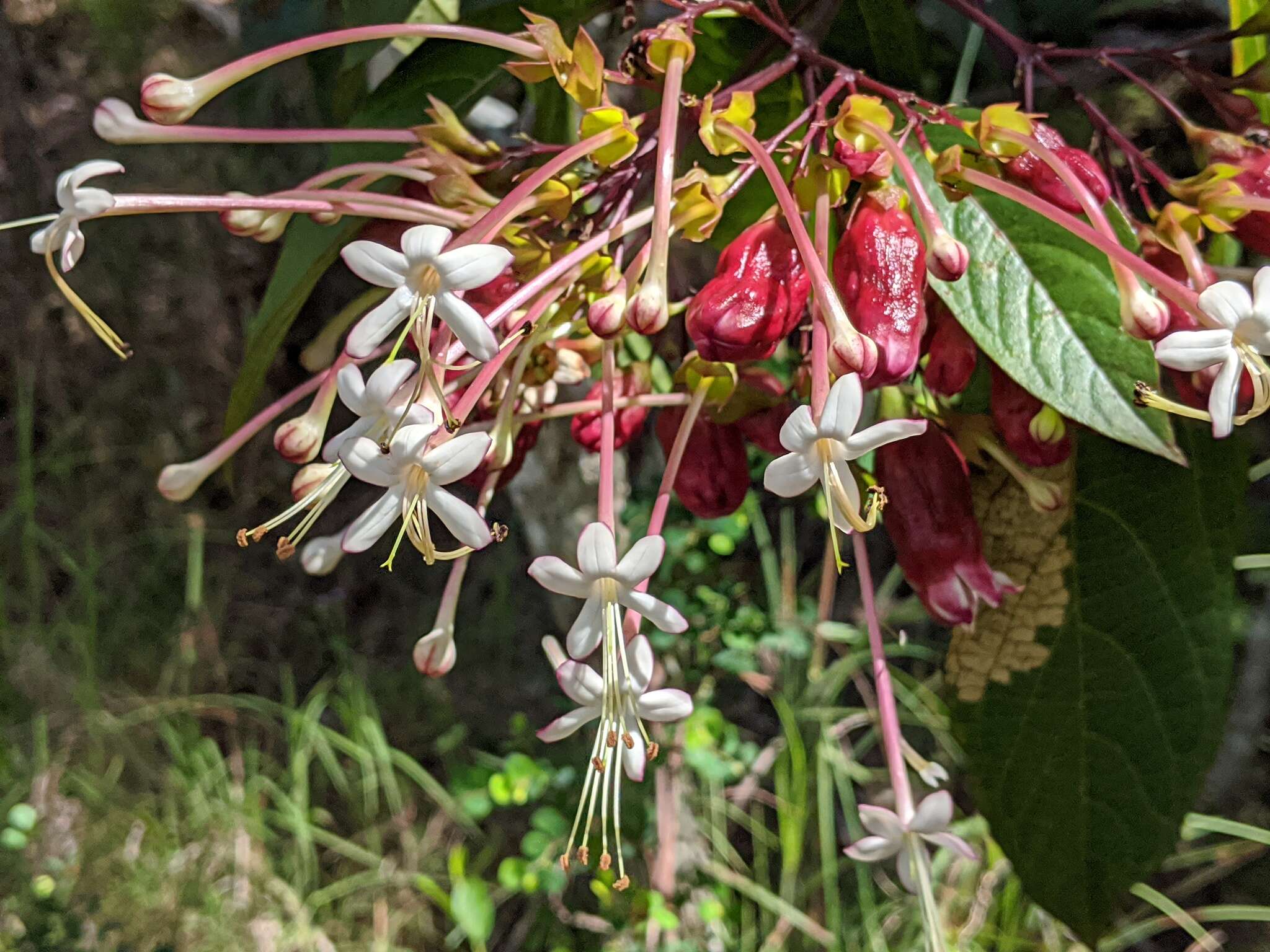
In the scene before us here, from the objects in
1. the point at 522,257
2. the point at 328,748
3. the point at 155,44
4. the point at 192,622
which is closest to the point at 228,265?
the point at 155,44

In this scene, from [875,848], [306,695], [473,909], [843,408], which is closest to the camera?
[843,408]

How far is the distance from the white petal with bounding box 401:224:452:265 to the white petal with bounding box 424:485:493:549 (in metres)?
0.07

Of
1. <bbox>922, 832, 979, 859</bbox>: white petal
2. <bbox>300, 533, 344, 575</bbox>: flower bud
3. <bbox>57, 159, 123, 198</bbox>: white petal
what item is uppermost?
<bbox>57, 159, 123, 198</bbox>: white petal

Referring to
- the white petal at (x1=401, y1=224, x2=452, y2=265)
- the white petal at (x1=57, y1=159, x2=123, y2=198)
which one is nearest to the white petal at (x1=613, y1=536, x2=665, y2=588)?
the white petal at (x1=401, y1=224, x2=452, y2=265)

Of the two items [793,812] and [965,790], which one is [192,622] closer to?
[793,812]

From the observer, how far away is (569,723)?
1.09 ft

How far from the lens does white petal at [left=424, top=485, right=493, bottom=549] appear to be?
275mm

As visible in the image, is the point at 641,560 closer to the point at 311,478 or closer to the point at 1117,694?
the point at 311,478

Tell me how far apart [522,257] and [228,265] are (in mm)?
929

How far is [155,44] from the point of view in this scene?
1.02 meters

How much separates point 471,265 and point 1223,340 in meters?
0.21

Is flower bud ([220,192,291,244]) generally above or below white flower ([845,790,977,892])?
above

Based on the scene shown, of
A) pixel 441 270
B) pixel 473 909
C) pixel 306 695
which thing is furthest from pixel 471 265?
pixel 306 695

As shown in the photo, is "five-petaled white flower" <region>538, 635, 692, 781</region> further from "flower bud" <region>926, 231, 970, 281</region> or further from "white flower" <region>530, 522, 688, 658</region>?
"flower bud" <region>926, 231, 970, 281</region>
